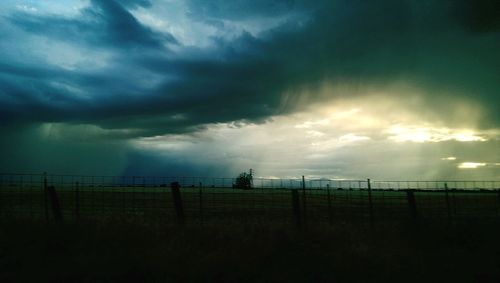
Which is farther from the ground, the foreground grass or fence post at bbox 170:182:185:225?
fence post at bbox 170:182:185:225

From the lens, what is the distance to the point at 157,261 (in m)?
8.20

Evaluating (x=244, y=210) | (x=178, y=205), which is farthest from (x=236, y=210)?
(x=178, y=205)

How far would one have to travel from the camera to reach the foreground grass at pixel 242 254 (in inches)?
304

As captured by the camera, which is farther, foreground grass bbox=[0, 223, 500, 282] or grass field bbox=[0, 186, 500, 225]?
grass field bbox=[0, 186, 500, 225]

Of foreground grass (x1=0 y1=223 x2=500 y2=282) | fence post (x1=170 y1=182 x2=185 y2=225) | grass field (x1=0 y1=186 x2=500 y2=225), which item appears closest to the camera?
foreground grass (x1=0 y1=223 x2=500 y2=282)

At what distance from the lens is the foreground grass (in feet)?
25.4

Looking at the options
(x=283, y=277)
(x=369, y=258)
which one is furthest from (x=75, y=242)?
(x=369, y=258)

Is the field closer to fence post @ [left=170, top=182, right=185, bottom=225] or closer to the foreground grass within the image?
the foreground grass

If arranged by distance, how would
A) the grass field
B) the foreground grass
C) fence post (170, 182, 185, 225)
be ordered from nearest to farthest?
the foreground grass
fence post (170, 182, 185, 225)
the grass field

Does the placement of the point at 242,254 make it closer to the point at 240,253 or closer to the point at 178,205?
the point at 240,253

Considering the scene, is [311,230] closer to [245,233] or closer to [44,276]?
[245,233]

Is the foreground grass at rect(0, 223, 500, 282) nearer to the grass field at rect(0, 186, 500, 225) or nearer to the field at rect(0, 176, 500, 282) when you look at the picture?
the field at rect(0, 176, 500, 282)

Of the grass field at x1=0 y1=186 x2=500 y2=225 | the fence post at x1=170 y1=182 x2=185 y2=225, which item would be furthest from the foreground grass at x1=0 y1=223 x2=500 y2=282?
the grass field at x1=0 y1=186 x2=500 y2=225

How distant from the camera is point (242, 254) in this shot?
29.8 ft
